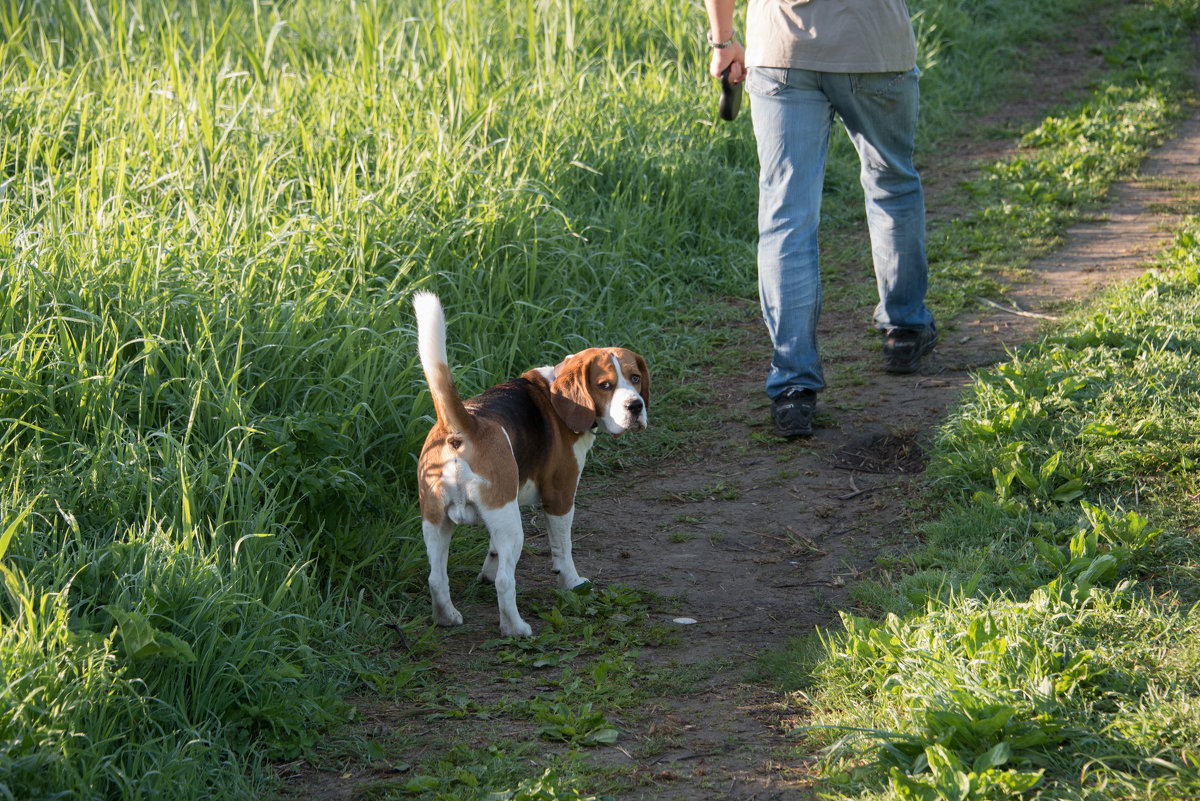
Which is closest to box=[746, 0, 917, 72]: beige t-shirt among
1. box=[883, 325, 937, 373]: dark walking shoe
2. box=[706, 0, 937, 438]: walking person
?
box=[706, 0, 937, 438]: walking person

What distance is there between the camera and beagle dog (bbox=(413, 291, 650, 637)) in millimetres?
2939

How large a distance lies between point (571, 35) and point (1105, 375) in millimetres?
4190

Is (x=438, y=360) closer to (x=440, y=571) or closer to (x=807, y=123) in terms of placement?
(x=440, y=571)

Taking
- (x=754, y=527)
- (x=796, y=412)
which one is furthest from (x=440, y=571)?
(x=796, y=412)

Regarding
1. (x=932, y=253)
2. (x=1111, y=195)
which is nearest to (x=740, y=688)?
(x=932, y=253)

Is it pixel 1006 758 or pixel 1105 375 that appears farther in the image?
pixel 1105 375

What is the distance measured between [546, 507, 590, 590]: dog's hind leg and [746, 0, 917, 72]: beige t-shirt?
2035mm

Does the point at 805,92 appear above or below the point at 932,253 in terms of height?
above

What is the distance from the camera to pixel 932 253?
5969 mm

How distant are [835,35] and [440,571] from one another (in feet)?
8.36

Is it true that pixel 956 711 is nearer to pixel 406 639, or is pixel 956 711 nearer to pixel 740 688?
pixel 740 688

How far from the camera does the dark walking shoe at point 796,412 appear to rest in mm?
4320

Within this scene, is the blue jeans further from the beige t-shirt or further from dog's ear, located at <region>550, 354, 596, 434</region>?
dog's ear, located at <region>550, 354, 596, 434</region>

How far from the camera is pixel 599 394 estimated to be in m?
3.38
